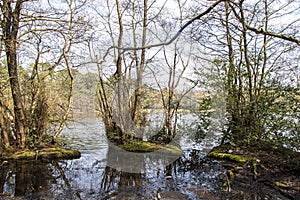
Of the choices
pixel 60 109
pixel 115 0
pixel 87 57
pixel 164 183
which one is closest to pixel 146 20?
pixel 115 0

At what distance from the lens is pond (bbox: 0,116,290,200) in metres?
2.96

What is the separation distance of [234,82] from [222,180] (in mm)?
2545

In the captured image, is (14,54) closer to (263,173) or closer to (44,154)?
(44,154)

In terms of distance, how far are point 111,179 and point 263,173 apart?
2.21 meters

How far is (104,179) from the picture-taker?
358 centimetres

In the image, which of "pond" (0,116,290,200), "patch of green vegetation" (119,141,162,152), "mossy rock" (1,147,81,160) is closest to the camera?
"pond" (0,116,290,200)

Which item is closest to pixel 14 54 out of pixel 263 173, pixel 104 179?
pixel 104 179

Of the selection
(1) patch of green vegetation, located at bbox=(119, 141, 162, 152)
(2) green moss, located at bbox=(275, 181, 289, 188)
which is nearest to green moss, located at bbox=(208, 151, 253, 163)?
(2) green moss, located at bbox=(275, 181, 289, 188)

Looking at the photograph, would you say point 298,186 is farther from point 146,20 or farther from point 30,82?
point 30,82

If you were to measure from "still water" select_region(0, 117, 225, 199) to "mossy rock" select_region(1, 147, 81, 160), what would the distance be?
9.3 inches

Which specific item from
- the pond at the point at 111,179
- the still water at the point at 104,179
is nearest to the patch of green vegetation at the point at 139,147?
the pond at the point at 111,179

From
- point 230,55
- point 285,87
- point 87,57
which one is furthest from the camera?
point 87,57

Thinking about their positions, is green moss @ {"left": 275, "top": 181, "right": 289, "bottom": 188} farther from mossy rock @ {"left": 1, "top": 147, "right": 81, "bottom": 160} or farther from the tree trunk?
the tree trunk

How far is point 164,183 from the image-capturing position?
3.40 metres
